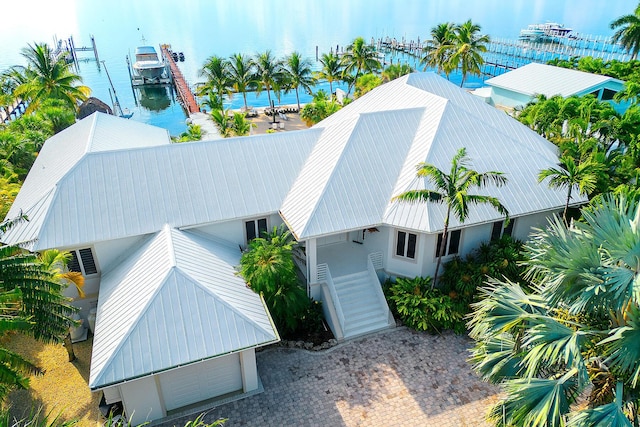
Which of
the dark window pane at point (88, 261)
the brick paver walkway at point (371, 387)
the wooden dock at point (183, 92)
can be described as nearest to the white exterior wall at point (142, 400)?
the brick paver walkway at point (371, 387)

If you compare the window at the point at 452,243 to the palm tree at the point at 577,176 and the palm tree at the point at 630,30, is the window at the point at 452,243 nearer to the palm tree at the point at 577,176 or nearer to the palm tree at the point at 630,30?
the palm tree at the point at 577,176

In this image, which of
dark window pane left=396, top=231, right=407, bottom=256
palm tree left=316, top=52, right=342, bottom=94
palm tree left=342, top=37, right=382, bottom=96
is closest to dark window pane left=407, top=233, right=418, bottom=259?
dark window pane left=396, top=231, right=407, bottom=256

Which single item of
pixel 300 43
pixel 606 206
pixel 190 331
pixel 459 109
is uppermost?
pixel 606 206

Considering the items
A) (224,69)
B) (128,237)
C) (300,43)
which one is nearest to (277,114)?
(224,69)

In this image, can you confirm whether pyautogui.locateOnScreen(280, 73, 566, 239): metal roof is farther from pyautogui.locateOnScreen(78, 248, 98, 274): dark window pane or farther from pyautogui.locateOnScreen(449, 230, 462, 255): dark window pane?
pyautogui.locateOnScreen(78, 248, 98, 274): dark window pane

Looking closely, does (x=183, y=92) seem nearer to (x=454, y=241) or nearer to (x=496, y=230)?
(x=454, y=241)

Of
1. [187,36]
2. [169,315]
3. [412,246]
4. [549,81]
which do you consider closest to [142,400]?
[169,315]

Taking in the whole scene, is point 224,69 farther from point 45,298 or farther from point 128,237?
point 45,298

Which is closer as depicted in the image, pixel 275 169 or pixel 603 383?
pixel 603 383
